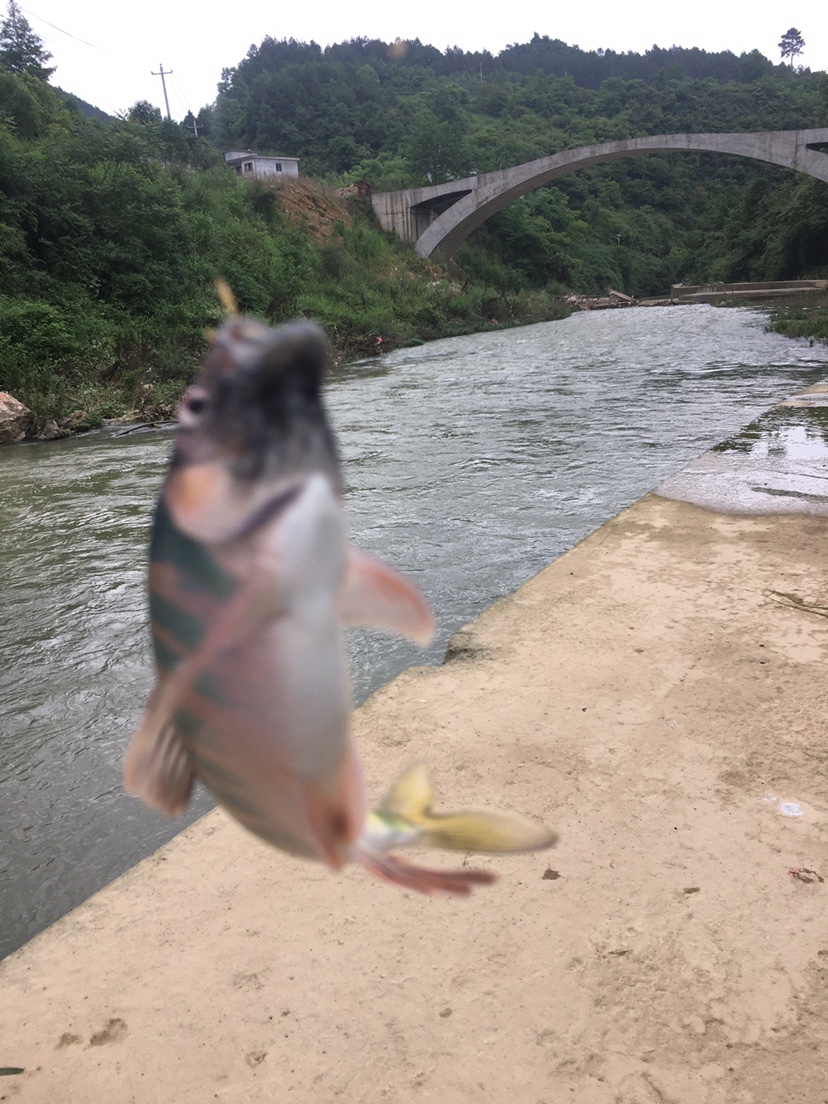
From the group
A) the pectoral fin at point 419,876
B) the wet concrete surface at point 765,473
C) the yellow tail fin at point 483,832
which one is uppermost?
the yellow tail fin at point 483,832

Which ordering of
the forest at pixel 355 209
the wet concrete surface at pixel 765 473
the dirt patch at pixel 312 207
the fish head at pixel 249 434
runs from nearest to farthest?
the fish head at pixel 249 434
the wet concrete surface at pixel 765 473
the forest at pixel 355 209
the dirt patch at pixel 312 207

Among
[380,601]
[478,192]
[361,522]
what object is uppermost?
[478,192]

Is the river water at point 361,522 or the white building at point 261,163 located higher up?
the white building at point 261,163

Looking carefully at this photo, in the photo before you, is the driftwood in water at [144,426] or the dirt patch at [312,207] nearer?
the driftwood in water at [144,426]

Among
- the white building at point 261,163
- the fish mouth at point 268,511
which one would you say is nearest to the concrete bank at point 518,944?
the fish mouth at point 268,511

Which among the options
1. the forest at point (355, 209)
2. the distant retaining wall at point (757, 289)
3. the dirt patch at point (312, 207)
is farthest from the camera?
the distant retaining wall at point (757, 289)

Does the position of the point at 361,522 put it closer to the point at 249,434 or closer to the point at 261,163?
the point at 249,434

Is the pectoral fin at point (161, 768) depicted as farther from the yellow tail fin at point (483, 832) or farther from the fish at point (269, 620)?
the yellow tail fin at point (483, 832)

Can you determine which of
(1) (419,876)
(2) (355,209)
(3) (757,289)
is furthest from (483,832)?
(3) (757,289)
